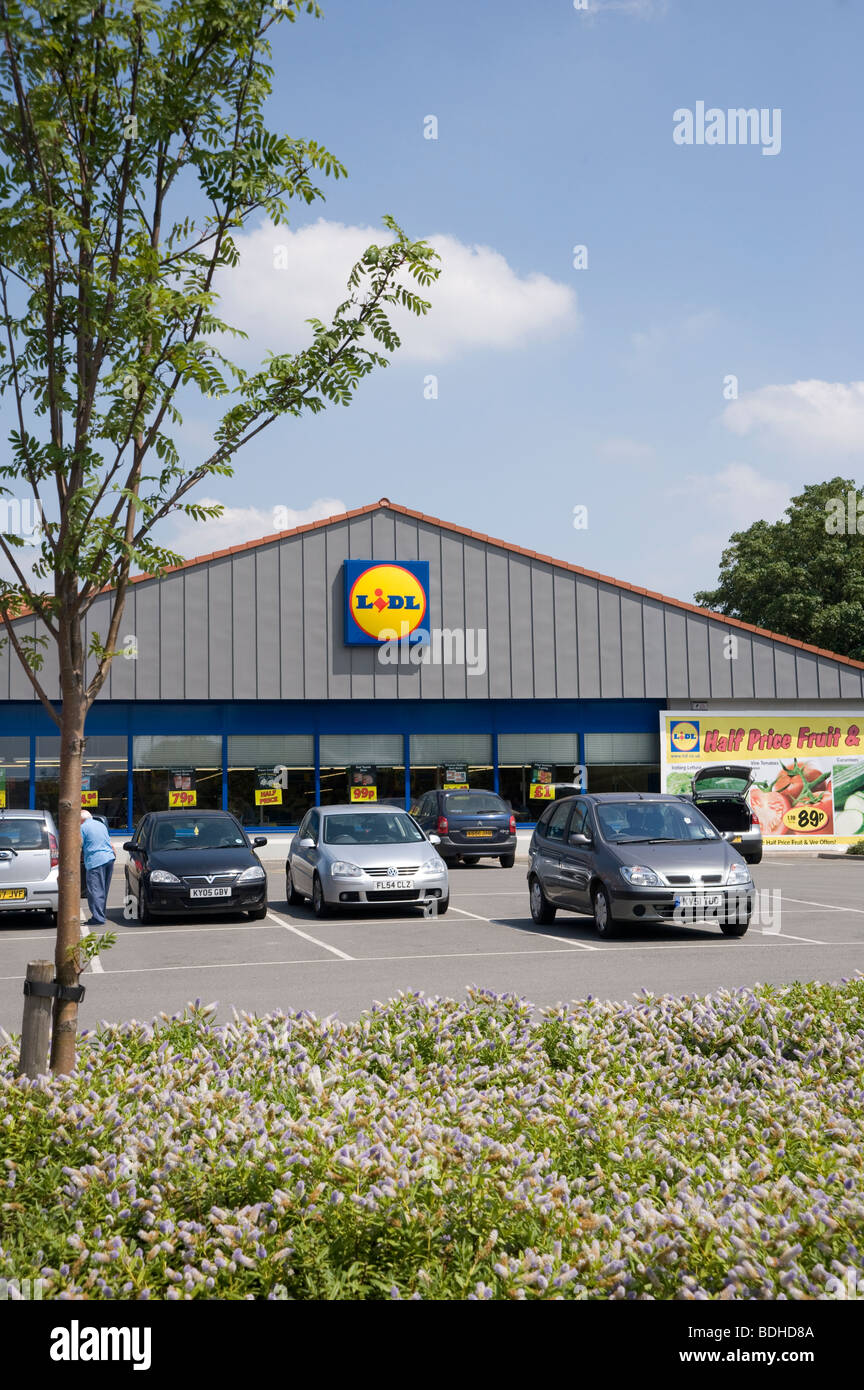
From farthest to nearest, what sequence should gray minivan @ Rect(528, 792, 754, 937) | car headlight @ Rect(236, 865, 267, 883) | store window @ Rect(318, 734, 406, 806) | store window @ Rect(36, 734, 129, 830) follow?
store window @ Rect(318, 734, 406, 806) < store window @ Rect(36, 734, 129, 830) < car headlight @ Rect(236, 865, 267, 883) < gray minivan @ Rect(528, 792, 754, 937)

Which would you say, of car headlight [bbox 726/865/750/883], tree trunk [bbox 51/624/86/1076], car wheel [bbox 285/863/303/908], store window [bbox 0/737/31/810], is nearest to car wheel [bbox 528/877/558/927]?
car headlight [bbox 726/865/750/883]

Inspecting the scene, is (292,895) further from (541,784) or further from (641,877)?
(541,784)

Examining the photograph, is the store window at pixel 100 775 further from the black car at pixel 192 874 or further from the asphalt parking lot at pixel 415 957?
the black car at pixel 192 874

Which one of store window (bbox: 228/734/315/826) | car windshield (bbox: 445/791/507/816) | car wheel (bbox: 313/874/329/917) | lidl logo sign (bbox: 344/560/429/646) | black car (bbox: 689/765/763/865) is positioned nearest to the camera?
car wheel (bbox: 313/874/329/917)

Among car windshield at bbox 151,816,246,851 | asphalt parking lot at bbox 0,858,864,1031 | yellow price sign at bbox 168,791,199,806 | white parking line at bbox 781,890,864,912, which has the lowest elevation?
white parking line at bbox 781,890,864,912

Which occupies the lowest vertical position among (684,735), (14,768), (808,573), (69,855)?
(69,855)

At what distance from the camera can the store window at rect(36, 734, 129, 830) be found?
3042cm

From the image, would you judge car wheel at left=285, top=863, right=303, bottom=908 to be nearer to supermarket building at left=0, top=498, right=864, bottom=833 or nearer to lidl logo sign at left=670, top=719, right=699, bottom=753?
supermarket building at left=0, top=498, right=864, bottom=833

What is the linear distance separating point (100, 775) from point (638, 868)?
64.4ft

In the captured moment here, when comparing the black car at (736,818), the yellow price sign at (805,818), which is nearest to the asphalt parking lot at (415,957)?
the black car at (736,818)

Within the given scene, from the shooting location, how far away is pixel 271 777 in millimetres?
31609

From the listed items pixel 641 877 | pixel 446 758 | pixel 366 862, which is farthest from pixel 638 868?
pixel 446 758

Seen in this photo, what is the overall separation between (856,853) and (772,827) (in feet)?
8.80

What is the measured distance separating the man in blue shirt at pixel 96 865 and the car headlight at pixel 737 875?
8.22 meters
